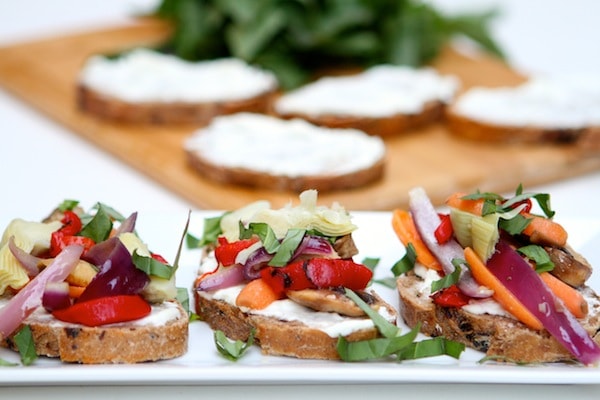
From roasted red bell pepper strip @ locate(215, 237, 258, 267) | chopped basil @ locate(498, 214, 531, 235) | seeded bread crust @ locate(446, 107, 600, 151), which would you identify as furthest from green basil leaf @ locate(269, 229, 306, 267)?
seeded bread crust @ locate(446, 107, 600, 151)

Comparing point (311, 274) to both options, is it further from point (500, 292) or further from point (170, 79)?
point (170, 79)

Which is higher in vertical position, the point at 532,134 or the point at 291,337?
the point at 532,134

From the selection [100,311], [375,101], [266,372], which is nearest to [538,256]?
[266,372]

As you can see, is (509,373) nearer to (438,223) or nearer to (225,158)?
(438,223)

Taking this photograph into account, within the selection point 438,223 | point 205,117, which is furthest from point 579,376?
point 205,117

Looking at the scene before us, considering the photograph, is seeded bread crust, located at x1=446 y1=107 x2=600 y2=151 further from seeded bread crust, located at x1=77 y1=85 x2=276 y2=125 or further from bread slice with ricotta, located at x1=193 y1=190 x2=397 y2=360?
bread slice with ricotta, located at x1=193 y1=190 x2=397 y2=360

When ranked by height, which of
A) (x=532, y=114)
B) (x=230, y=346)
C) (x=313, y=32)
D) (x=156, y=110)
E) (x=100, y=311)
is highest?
(x=313, y=32)
